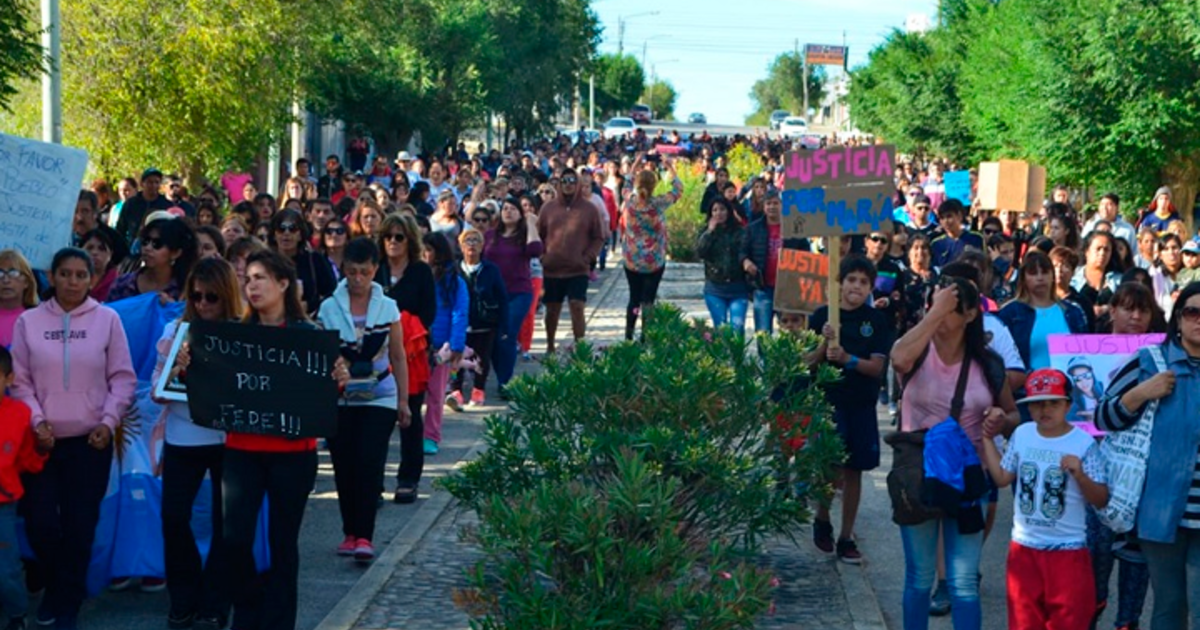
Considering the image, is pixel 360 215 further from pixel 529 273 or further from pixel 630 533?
pixel 630 533

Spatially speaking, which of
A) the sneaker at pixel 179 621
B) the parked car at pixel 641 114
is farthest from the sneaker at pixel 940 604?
the parked car at pixel 641 114

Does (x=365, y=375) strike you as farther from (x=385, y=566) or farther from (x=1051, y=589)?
(x=1051, y=589)

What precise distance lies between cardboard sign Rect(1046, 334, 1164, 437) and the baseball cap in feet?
5.52

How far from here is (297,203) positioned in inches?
617

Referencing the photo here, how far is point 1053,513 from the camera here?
745 centimetres

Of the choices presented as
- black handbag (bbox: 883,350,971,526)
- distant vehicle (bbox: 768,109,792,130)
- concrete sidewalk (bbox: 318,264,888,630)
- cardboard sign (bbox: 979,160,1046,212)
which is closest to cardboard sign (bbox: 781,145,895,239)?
concrete sidewalk (bbox: 318,264,888,630)

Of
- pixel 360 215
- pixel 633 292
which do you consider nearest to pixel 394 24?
pixel 633 292

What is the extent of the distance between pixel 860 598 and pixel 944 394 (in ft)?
4.38

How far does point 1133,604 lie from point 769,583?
8.18ft

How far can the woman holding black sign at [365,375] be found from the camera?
9492 mm

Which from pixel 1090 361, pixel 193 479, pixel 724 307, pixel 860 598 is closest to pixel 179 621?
pixel 193 479

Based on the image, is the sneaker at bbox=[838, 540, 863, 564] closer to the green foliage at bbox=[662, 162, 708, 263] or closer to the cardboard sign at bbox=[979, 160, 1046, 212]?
the cardboard sign at bbox=[979, 160, 1046, 212]

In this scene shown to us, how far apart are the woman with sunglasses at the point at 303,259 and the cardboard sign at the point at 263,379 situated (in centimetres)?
376

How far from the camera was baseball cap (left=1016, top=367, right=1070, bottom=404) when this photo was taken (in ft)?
24.4
